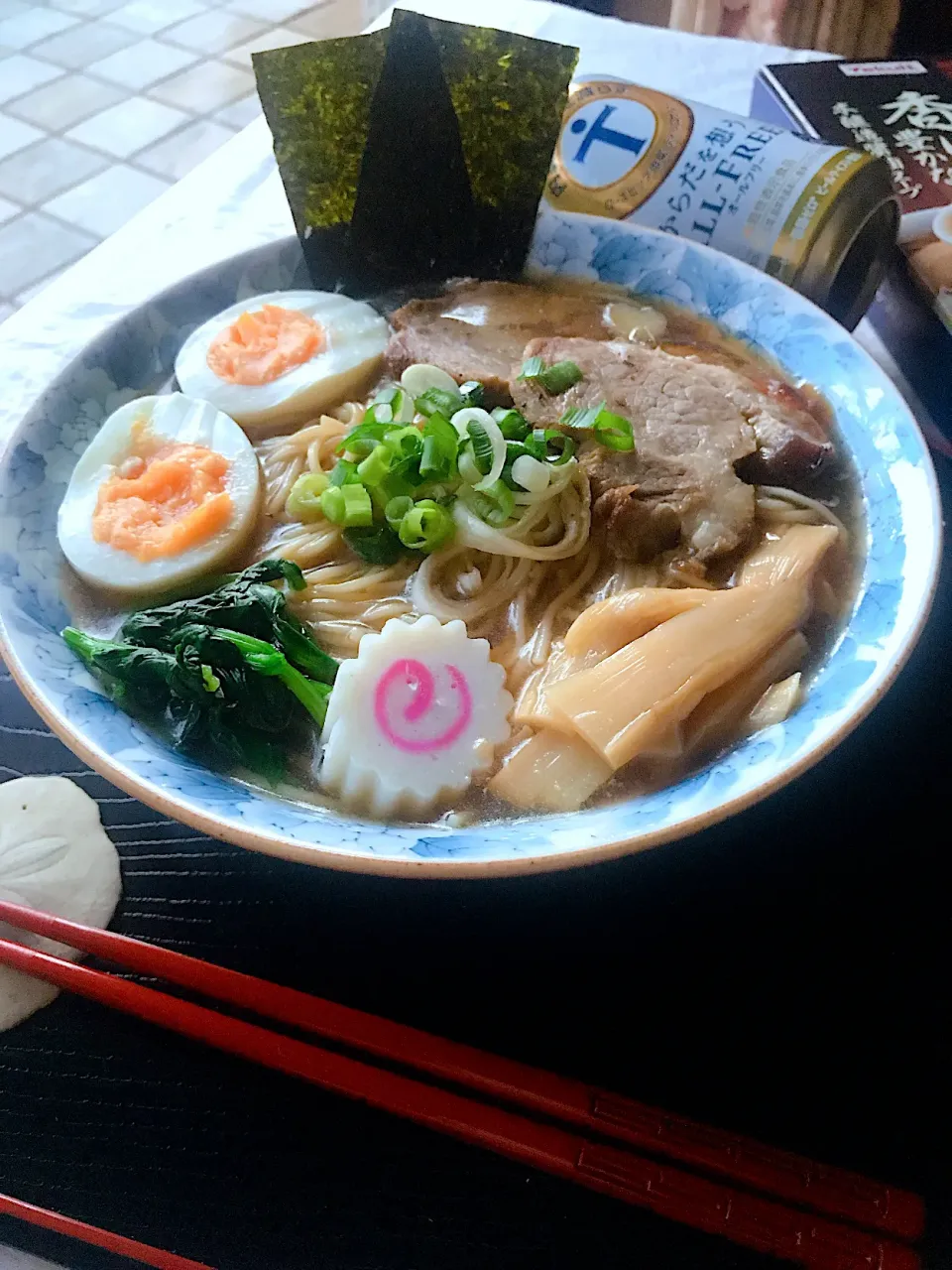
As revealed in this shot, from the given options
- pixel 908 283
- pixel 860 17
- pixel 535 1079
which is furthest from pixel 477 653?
pixel 860 17

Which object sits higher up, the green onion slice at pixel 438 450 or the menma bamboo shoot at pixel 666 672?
the green onion slice at pixel 438 450

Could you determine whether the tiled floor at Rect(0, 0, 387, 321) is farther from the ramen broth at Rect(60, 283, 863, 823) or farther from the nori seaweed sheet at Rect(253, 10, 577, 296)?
the ramen broth at Rect(60, 283, 863, 823)

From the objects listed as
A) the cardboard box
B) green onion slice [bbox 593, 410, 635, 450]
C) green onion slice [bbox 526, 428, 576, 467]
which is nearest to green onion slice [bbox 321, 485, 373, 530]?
green onion slice [bbox 526, 428, 576, 467]

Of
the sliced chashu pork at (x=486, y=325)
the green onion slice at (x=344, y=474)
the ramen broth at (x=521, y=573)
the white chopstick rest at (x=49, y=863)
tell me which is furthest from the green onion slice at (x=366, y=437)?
the white chopstick rest at (x=49, y=863)

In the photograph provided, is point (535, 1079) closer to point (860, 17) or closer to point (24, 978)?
point (24, 978)

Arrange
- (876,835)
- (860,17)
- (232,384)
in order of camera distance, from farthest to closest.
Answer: (860,17) → (232,384) → (876,835)

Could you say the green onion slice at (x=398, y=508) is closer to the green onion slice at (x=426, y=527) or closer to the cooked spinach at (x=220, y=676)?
the green onion slice at (x=426, y=527)
